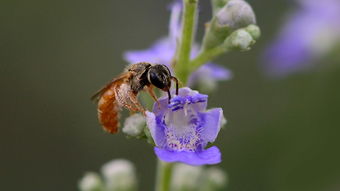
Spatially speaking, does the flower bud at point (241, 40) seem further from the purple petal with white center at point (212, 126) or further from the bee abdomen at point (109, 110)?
the bee abdomen at point (109, 110)

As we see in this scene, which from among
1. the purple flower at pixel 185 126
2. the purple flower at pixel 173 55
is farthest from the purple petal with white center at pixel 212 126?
the purple flower at pixel 173 55

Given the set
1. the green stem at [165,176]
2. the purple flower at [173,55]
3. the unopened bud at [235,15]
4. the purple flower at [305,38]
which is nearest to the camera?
the unopened bud at [235,15]

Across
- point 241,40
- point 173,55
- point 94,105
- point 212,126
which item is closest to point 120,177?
point 173,55

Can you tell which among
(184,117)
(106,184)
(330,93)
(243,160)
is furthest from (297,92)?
(184,117)

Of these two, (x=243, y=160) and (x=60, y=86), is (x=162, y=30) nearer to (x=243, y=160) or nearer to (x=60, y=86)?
(x=60, y=86)

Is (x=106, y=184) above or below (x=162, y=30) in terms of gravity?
below

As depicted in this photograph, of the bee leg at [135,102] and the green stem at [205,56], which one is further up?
the green stem at [205,56]

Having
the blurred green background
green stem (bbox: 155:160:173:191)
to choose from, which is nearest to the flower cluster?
green stem (bbox: 155:160:173:191)

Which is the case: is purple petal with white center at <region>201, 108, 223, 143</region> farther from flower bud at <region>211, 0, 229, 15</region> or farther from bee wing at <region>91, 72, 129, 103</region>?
flower bud at <region>211, 0, 229, 15</region>
